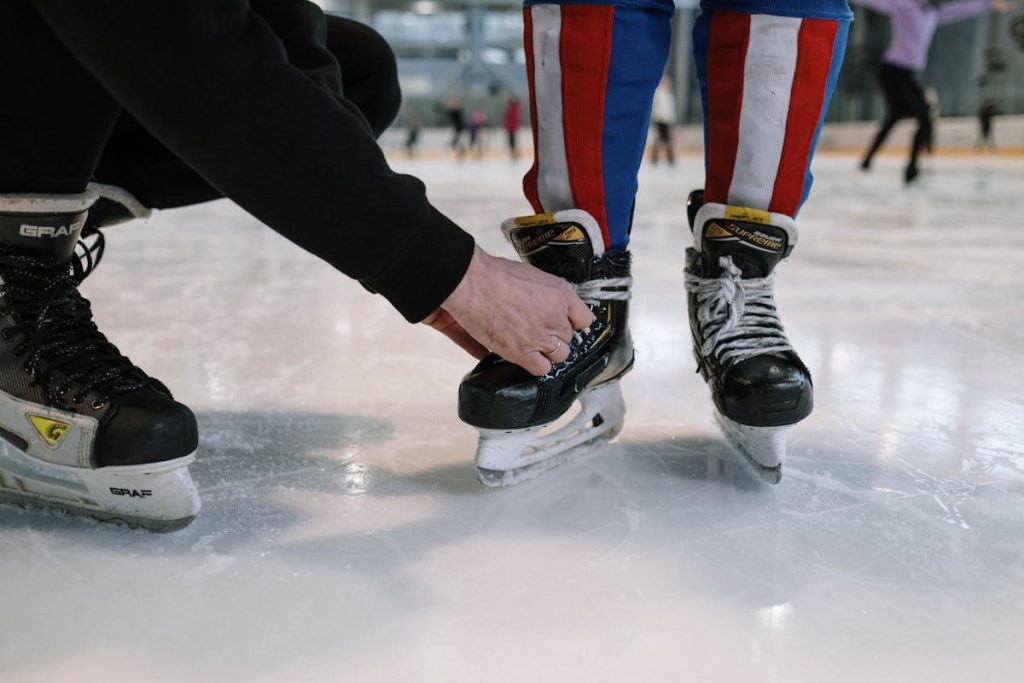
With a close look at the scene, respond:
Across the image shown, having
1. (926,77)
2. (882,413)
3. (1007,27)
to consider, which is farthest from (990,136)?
(882,413)

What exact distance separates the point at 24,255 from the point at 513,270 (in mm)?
365

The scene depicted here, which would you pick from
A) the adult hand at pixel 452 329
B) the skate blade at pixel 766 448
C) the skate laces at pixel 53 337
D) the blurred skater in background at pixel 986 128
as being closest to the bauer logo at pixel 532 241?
the adult hand at pixel 452 329

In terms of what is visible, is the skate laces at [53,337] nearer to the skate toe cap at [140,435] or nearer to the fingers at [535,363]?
the skate toe cap at [140,435]

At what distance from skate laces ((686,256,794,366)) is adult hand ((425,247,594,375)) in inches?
6.9

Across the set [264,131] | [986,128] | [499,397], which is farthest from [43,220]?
[986,128]

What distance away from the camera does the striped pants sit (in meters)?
0.77

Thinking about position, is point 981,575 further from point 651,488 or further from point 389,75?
point 389,75

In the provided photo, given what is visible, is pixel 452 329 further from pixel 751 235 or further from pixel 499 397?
pixel 751 235

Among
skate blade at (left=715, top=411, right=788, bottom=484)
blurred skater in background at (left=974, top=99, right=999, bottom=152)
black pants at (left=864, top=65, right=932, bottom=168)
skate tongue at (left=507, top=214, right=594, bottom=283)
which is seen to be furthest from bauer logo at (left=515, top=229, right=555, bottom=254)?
blurred skater in background at (left=974, top=99, right=999, bottom=152)

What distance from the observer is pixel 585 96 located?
0.79m

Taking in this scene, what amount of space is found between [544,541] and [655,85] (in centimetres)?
45

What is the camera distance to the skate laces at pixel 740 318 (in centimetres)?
77

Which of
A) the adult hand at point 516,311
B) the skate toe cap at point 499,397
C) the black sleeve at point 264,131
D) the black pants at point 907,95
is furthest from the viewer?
the black pants at point 907,95

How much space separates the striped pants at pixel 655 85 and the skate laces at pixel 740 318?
8 centimetres
